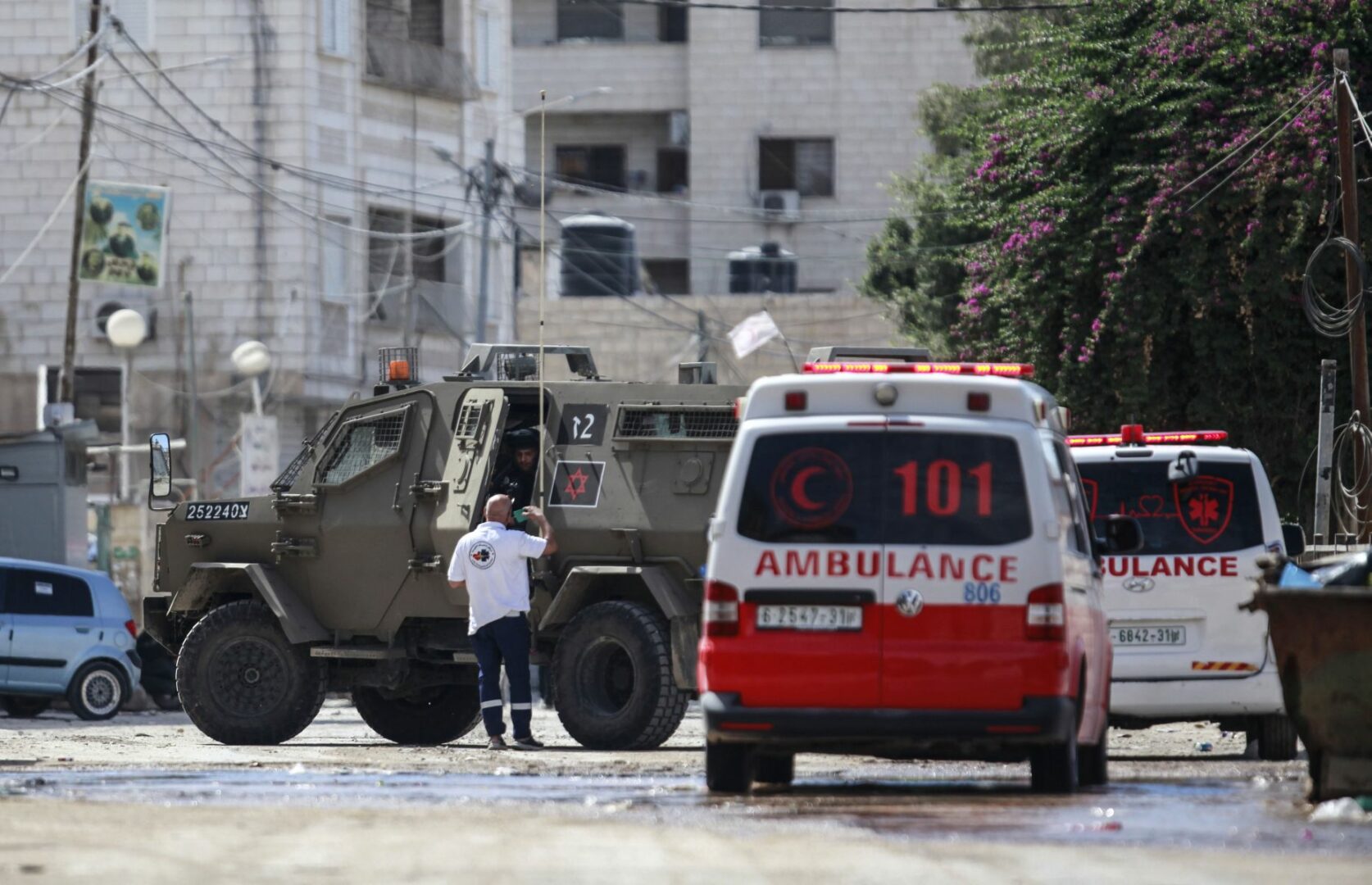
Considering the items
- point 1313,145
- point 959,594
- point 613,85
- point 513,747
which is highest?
point 613,85

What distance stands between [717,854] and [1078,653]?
3.32m

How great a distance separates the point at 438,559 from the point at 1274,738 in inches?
207

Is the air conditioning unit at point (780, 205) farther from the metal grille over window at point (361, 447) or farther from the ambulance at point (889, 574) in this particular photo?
the ambulance at point (889, 574)

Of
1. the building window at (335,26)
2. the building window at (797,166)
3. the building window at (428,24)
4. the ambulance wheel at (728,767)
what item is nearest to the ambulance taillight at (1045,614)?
the ambulance wheel at (728,767)

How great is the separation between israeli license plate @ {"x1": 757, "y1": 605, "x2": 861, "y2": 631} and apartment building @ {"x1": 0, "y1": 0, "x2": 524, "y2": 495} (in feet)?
98.5

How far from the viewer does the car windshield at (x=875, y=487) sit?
1113 cm

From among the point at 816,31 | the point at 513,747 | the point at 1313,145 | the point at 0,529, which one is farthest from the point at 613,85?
the point at 513,747

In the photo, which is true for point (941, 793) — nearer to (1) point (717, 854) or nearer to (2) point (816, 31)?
(1) point (717, 854)

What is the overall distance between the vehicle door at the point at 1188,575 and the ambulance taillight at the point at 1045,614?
4218mm

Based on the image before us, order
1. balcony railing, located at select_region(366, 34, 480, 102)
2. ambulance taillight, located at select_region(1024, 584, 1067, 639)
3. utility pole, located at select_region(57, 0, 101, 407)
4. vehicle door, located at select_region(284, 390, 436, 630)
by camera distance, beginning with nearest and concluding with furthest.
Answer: ambulance taillight, located at select_region(1024, 584, 1067, 639) < vehicle door, located at select_region(284, 390, 436, 630) < utility pole, located at select_region(57, 0, 101, 407) < balcony railing, located at select_region(366, 34, 480, 102)

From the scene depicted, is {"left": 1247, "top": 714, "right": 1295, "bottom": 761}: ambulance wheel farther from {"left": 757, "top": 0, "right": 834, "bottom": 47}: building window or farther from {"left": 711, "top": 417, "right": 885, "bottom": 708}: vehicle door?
{"left": 757, "top": 0, "right": 834, "bottom": 47}: building window

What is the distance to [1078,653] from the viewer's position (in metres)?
11.6

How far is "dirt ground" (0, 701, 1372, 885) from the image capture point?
27.2 feet

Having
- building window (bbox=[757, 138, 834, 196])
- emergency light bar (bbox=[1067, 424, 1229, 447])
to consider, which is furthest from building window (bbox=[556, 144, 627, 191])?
emergency light bar (bbox=[1067, 424, 1229, 447])
